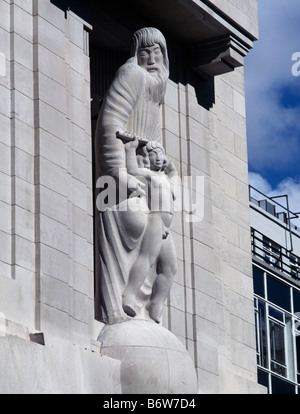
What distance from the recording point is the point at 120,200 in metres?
23.0

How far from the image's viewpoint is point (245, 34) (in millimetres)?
26453

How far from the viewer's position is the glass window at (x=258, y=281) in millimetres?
36578

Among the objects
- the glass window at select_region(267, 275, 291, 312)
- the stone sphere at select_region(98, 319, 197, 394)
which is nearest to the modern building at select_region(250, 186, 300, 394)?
the glass window at select_region(267, 275, 291, 312)

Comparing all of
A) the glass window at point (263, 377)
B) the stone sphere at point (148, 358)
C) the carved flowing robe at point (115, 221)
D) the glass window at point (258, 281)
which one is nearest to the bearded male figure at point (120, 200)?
the carved flowing robe at point (115, 221)

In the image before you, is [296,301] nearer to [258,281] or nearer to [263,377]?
[258,281]

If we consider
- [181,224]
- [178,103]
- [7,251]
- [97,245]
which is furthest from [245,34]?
[7,251]

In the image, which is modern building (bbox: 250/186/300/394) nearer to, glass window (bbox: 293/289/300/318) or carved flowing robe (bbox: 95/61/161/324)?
glass window (bbox: 293/289/300/318)

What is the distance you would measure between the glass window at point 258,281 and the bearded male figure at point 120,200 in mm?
13217

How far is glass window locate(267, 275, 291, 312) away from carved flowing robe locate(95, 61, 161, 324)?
568 inches

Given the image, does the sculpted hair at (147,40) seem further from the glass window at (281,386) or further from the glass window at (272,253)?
the glass window at (272,253)

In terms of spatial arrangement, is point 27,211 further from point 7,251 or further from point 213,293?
point 213,293

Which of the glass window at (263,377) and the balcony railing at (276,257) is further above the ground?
the balcony railing at (276,257)
